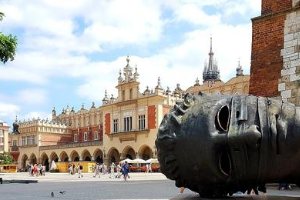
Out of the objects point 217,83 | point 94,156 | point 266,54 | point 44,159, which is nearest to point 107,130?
point 94,156

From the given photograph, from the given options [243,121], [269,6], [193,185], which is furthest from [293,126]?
[269,6]

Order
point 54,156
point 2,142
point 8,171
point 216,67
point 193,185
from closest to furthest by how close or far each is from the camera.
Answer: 1. point 193,185
2. point 8,171
3. point 54,156
4. point 216,67
5. point 2,142

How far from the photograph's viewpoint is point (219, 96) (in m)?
2.97

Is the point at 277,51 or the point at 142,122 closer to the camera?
the point at 277,51

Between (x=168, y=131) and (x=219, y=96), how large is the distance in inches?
17.5

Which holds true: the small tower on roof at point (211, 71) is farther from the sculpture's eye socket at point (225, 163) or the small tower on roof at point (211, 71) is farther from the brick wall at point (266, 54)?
the sculpture's eye socket at point (225, 163)

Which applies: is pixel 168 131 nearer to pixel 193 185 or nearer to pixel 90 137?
pixel 193 185

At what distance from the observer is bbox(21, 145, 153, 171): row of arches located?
155 feet

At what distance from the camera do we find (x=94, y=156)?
53188 mm

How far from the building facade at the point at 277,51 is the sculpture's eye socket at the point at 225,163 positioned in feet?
27.8

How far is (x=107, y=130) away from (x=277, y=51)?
41.2m

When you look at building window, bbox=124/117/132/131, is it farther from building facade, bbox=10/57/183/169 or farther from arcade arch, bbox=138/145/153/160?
arcade arch, bbox=138/145/153/160

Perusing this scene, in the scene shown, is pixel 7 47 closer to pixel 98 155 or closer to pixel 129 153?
pixel 129 153

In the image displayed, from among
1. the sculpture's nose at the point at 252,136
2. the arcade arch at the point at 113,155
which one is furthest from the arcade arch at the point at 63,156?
the sculpture's nose at the point at 252,136
